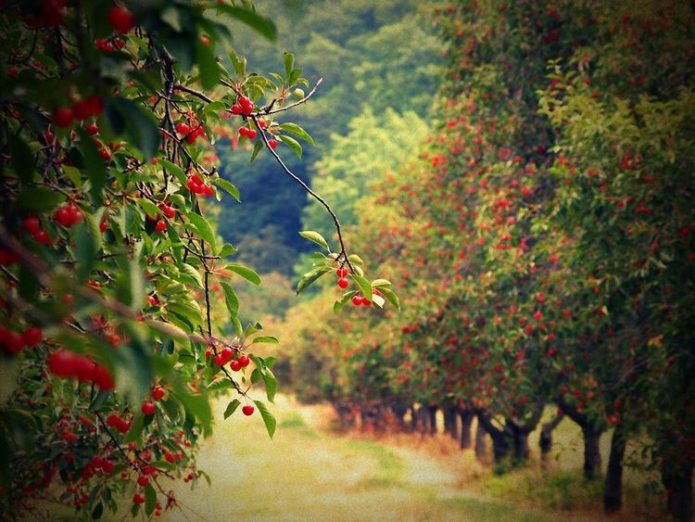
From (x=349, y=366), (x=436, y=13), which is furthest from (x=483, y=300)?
(x=349, y=366)

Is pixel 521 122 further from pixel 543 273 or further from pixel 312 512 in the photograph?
pixel 312 512

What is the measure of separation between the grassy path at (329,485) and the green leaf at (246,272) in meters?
4.85

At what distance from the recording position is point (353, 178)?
30.8 meters

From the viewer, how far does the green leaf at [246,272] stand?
2.30 m

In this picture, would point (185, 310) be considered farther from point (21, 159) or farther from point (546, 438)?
point (546, 438)

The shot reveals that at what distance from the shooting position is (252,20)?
122cm

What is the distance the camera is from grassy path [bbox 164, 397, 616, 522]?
9.61 metres

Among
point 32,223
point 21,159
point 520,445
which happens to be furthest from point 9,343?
point 520,445

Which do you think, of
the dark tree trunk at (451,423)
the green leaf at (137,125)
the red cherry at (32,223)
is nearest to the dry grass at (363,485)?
the dark tree trunk at (451,423)

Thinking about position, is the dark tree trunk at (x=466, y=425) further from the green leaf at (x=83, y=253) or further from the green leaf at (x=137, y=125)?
the green leaf at (x=137, y=125)

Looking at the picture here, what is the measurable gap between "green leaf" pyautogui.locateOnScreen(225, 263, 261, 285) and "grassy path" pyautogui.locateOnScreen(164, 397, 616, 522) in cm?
485

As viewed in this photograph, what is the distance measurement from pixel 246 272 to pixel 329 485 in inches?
404

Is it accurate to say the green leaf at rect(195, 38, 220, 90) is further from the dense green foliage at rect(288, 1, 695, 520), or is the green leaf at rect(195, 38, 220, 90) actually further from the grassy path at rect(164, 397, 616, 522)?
the grassy path at rect(164, 397, 616, 522)

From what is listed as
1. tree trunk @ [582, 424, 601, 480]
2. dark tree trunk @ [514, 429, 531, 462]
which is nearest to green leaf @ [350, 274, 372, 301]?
tree trunk @ [582, 424, 601, 480]
